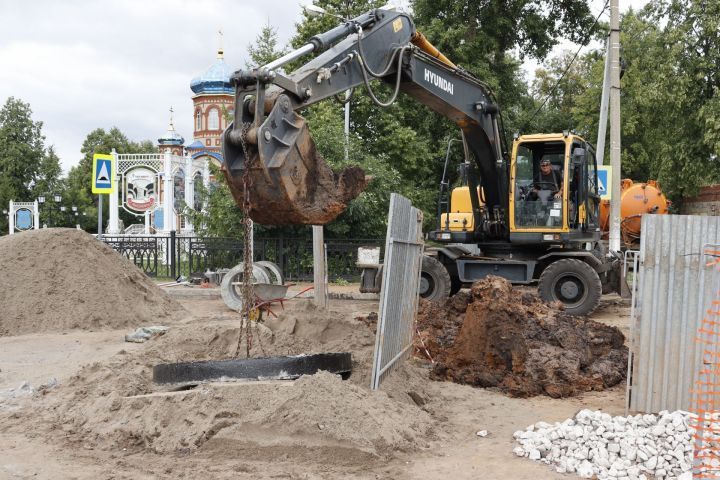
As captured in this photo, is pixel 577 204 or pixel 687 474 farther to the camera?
pixel 577 204

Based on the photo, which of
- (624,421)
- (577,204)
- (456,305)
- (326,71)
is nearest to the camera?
(624,421)

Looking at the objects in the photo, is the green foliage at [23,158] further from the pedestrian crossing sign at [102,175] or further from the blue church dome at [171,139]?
the pedestrian crossing sign at [102,175]

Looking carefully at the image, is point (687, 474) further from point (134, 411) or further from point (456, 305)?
point (456, 305)

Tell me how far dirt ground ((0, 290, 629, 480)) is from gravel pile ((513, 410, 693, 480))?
20cm

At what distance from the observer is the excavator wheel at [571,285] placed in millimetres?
12859

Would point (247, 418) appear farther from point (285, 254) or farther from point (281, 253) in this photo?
point (285, 254)

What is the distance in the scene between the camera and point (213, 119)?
5278 cm

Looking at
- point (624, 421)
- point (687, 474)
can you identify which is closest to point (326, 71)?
point (624, 421)

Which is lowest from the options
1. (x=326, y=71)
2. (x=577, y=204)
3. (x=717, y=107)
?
(x=577, y=204)

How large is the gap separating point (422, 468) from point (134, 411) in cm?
270

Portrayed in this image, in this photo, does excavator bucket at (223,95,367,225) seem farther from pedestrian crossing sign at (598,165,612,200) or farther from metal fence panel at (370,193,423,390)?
pedestrian crossing sign at (598,165,612,200)

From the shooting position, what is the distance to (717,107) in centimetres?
2305

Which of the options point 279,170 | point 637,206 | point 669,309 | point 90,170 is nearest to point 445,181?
point 669,309

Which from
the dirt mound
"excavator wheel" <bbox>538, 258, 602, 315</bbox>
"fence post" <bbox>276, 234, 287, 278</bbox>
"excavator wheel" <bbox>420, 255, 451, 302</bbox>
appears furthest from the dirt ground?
"fence post" <bbox>276, 234, 287, 278</bbox>
